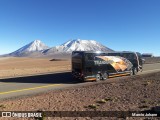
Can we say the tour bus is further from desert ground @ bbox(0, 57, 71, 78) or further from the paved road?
desert ground @ bbox(0, 57, 71, 78)

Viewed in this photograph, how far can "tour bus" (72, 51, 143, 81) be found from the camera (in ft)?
80.1

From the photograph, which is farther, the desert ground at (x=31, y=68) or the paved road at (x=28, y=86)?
the desert ground at (x=31, y=68)

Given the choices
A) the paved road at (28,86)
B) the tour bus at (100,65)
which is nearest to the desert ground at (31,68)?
the paved road at (28,86)

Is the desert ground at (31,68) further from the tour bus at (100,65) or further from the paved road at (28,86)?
the tour bus at (100,65)

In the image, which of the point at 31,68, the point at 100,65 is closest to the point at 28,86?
the point at 100,65

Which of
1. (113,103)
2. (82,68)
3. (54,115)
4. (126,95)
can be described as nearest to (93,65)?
(82,68)

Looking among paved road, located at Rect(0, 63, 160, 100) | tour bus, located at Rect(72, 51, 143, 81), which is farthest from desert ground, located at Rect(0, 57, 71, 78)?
tour bus, located at Rect(72, 51, 143, 81)

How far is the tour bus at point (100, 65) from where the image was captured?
24.4 meters

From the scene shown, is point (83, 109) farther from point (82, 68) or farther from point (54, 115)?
point (82, 68)

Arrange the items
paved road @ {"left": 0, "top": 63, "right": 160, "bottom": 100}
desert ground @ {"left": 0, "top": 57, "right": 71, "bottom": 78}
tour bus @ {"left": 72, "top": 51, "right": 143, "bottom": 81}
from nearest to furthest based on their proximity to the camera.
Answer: paved road @ {"left": 0, "top": 63, "right": 160, "bottom": 100}
tour bus @ {"left": 72, "top": 51, "right": 143, "bottom": 81}
desert ground @ {"left": 0, "top": 57, "right": 71, "bottom": 78}

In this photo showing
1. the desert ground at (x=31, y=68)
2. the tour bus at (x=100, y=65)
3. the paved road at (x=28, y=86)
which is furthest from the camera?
the desert ground at (x=31, y=68)

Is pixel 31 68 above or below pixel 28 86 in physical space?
above

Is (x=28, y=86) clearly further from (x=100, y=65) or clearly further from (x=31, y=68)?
(x=31, y=68)

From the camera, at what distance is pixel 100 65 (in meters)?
25.9
